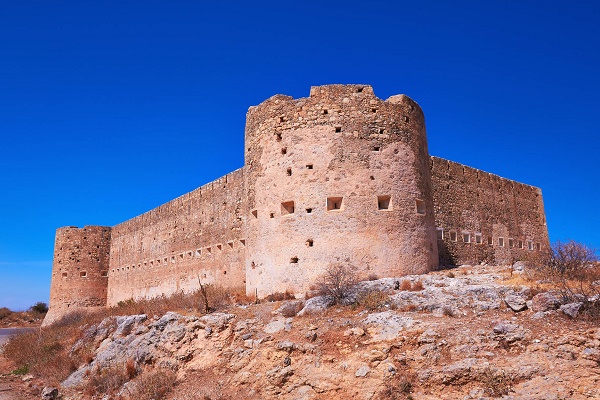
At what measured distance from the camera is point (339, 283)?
32.4 feet

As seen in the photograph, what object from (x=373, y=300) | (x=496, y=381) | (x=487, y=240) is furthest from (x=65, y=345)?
(x=487, y=240)

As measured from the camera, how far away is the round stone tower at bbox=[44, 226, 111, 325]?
2698 centimetres

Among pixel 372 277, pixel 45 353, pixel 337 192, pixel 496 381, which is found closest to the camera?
pixel 496 381

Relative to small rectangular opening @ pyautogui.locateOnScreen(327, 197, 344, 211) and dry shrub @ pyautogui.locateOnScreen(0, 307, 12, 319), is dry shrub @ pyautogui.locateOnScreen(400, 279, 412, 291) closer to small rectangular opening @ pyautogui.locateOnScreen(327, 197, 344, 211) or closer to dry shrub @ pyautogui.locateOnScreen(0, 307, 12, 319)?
small rectangular opening @ pyautogui.locateOnScreen(327, 197, 344, 211)

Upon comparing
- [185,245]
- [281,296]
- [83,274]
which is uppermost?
[185,245]

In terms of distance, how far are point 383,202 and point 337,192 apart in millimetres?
1134

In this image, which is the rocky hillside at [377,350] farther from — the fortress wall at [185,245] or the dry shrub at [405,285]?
the fortress wall at [185,245]

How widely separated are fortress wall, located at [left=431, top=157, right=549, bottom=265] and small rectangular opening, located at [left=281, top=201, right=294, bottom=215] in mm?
6315

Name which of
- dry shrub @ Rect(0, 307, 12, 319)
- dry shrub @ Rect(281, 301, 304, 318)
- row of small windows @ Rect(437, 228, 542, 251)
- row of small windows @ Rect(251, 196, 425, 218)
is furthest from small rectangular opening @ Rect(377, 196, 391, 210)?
dry shrub @ Rect(0, 307, 12, 319)

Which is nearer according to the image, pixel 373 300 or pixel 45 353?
pixel 373 300

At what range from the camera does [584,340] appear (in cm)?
627

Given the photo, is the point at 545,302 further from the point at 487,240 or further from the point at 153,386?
the point at 487,240

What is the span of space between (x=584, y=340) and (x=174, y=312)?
786 centimetres

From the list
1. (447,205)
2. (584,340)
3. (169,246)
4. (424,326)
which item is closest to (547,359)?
(584,340)
